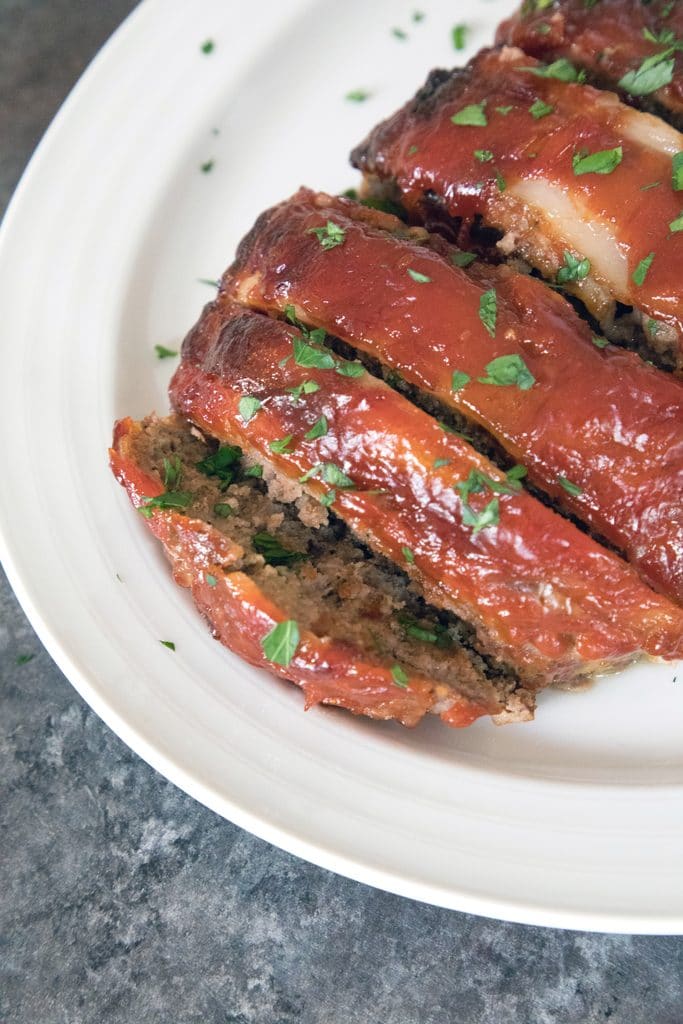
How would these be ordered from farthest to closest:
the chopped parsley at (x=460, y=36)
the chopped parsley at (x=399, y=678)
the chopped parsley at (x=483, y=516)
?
the chopped parsley at (x=460, y=36), the chopped parsley at (x=399, y=678), the chopped parsley at (x=483, y=516)

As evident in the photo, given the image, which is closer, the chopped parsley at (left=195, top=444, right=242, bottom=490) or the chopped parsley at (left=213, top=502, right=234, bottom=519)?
the chopped parsley at (left=213, top=502, right=234, bottom=519)

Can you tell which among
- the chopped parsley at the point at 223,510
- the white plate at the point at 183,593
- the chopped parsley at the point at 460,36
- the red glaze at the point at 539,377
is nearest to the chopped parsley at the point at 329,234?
the red glaze at the point at 539,377

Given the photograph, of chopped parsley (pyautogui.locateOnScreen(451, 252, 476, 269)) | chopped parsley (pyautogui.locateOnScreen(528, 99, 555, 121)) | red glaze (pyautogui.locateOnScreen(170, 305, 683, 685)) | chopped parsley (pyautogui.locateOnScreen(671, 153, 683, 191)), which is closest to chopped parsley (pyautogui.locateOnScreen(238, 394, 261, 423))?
red glaze (pyautogui.locateOnScreen(170, 305, 683, 685))

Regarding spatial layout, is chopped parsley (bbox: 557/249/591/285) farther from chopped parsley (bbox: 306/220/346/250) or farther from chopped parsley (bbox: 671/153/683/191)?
chopped parsley (bbox: 306/220/346/250)

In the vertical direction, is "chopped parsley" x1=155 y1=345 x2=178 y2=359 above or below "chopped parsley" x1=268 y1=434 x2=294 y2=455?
below

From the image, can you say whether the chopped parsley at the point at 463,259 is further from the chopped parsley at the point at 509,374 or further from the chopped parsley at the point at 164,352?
the chopped parsley at the point at 164,352
